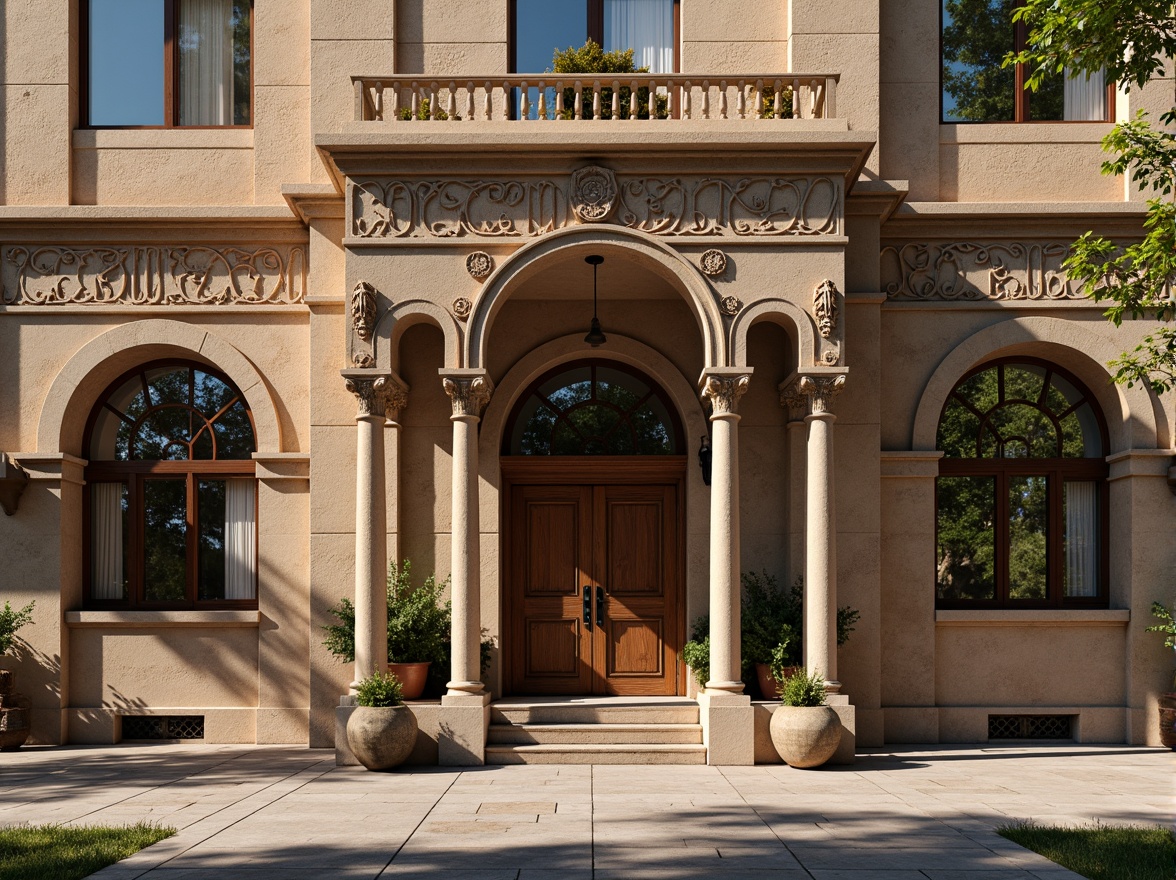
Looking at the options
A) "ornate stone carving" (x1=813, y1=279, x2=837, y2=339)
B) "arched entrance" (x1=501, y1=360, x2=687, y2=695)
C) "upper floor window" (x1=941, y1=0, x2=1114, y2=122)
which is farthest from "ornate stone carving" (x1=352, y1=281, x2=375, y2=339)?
"upper floor window" (x1=941, y1=0, x2=1114, y2=122)

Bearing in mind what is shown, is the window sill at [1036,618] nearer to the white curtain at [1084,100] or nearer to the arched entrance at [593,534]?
the arched entrance at [593,534]

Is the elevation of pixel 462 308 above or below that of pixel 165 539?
above

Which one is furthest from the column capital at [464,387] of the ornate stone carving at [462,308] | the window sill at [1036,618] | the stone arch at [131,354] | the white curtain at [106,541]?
the window sill at [1036,618]

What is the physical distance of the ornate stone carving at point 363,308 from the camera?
11.9 metres

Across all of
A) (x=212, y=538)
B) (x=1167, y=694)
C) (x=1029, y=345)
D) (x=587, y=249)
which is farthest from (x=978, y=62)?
(x=212, y=538)

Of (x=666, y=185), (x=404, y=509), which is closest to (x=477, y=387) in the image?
(x=404, y=509)

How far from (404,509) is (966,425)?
736cm

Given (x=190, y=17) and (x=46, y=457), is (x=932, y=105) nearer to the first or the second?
(x=190, y=17)

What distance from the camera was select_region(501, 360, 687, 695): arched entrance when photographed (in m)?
13.7

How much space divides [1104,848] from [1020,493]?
719cm

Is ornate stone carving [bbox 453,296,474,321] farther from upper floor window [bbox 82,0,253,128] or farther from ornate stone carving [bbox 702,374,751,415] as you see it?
upper floor window [bbox 82,0,253,128]

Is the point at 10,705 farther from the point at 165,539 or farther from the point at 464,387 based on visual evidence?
the point at 464,387

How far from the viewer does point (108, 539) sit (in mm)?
13977

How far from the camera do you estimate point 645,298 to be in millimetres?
13773
